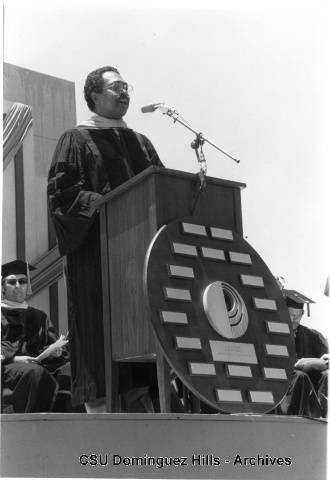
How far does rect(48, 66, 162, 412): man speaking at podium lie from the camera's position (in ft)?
15.6

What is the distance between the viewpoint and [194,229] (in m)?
4.54

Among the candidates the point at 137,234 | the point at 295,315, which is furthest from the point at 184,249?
the point at 295,315

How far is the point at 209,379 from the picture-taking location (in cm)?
433

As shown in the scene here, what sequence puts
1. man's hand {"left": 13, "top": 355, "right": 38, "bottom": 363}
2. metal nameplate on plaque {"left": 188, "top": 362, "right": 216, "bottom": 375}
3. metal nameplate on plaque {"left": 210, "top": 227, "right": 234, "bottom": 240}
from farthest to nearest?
man's hand {"left": 13, "top": 355, "right": 38, "bottom": 363}
metal nameplate on plaque {"left": 210, "top": 227, "right": 234, "bottom": 240}
metal nameplate on plaque {"left": 188, "top": 362, "right": 216, "bottom": 375}

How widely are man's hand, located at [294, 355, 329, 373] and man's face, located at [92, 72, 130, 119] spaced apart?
1467mm

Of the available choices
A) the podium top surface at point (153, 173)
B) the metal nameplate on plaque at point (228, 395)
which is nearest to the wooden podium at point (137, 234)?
A: the podium top surface at point (153, 173)

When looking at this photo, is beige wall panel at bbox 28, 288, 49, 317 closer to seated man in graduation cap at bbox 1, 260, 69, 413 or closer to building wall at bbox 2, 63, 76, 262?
seated man in graduation cap at bbox 1, 260, 69, 413

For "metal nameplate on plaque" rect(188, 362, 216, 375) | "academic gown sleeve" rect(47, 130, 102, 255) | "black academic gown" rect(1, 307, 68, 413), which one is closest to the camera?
"metal nameplate on plaque" rect(188, 362, 216, 375)

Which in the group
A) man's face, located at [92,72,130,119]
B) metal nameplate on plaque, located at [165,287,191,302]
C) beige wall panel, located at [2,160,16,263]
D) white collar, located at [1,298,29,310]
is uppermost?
man's face, located at [92,72,130,119]

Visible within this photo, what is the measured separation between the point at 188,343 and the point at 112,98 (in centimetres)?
139

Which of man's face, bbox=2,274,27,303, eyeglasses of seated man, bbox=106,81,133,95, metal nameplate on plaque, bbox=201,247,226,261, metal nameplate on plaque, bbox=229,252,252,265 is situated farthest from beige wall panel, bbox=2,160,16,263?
metal nameplate on plaque, bbox=229,252,252,265

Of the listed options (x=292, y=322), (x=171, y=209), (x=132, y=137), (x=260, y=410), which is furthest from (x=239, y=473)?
(x=132, y=137)

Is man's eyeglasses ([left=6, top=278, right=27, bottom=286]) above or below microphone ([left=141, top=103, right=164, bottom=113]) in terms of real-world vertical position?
below

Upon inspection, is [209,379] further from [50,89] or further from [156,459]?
[50,89]
